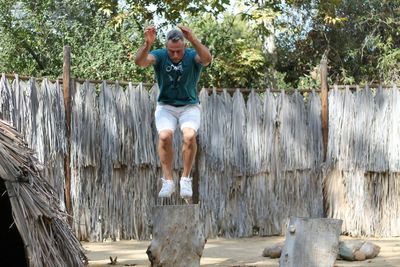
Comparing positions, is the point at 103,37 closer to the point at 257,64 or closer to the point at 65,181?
the point at 257,64

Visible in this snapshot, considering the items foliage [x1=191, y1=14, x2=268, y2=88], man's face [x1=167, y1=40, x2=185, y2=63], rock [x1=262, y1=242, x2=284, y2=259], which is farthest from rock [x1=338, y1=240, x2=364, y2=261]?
foliage [x1=191, y1=14, x2=268, y2=88]

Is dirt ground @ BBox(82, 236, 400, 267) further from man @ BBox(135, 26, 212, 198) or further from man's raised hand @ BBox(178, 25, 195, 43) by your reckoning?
man's raised hand @ BBox(178, 25, 195, 43)

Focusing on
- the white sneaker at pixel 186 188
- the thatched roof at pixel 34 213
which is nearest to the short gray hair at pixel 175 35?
the white sneaker at pixel 186 188

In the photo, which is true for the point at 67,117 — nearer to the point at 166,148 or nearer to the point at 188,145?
the point at 166,148

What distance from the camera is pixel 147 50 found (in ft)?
19.3

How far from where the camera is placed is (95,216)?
29.6 ft

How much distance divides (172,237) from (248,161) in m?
4.21

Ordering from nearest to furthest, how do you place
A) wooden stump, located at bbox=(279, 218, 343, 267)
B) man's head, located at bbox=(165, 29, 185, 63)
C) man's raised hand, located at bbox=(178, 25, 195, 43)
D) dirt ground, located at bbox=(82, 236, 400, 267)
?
1. wooden stump, located at bbox=(279, 218, 343, 267)
2. man's raised hand, located at bbox=(178, 25, 195, 43)
3. man's head, located at bbox=(165, 29, 185, 63)
4. dirt ground, located at bbox=(82, 236, 400, 267)

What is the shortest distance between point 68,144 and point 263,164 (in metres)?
2.53

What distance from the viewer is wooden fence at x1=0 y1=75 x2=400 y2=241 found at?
356 inches

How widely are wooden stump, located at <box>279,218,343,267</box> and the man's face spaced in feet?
5.51

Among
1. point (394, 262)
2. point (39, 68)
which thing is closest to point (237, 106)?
point (394, 262)

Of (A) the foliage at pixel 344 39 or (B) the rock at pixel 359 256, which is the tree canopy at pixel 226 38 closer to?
(A) the foliage at pixel 344 39

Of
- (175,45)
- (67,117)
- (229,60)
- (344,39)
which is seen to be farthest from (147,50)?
(344,39)
